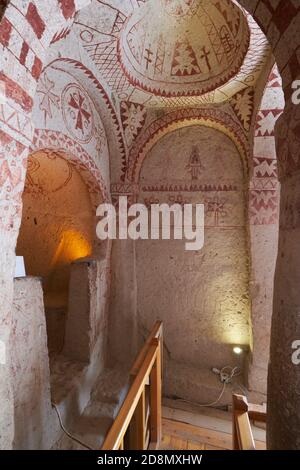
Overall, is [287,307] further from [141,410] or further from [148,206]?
[148,206]

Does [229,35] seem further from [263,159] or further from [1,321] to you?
[1,321]

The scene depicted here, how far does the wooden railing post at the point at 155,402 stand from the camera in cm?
312

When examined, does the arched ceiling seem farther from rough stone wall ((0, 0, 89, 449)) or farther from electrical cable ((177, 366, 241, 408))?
electrical cable ((177, 366, 241, 408))

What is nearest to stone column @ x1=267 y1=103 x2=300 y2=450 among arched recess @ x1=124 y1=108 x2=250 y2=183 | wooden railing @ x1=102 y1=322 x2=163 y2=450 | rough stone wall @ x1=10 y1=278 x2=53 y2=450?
wooden railing @ x1=102 y1=322 x2=163 y2=450

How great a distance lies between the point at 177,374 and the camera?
4797mm

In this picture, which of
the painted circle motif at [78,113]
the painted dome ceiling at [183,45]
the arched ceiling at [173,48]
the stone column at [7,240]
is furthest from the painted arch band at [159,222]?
the stone column at [7,240]

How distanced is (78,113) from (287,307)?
3.56 metres

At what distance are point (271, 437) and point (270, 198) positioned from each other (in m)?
3.70

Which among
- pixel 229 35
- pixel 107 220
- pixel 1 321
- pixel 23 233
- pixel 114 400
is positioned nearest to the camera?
pixel 1 321

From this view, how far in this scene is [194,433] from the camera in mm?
3773

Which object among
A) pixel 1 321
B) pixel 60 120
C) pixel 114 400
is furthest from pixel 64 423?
pixel 60 120

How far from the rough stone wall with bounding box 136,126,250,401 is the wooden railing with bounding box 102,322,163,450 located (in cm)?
156

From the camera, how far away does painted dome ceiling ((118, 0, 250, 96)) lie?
10.5ft

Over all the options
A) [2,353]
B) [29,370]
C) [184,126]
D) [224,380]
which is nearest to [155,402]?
[29,370]
